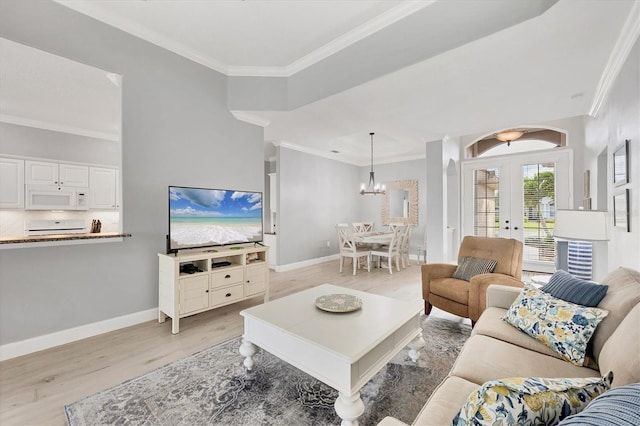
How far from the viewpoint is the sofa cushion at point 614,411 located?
56 centimetres

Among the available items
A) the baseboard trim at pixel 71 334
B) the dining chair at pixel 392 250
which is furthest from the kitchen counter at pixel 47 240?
the dining chair at pixel 392 250

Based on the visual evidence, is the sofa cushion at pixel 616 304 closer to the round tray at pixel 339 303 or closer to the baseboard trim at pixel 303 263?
the round tray at pixel 339 303

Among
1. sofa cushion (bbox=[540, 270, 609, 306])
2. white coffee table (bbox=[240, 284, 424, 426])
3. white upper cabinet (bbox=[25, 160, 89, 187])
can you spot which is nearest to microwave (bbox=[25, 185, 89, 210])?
white upper cabinet (bbox=[25, 160, 89, 187])

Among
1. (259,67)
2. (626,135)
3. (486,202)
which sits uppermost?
(259,67)

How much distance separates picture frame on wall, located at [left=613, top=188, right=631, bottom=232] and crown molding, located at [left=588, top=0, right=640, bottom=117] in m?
1.11

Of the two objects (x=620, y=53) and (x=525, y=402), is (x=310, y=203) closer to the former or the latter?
(x=620, y=53)

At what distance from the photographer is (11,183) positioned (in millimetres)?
4168

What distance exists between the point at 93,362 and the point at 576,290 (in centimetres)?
349

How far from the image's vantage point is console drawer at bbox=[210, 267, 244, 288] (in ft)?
10.1

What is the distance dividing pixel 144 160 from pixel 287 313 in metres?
2.35

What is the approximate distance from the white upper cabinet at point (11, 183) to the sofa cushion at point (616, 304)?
6700 millimetres

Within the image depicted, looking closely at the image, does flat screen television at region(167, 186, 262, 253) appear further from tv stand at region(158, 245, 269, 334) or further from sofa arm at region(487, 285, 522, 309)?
sofa arm at region(487, 285, 522, 309)

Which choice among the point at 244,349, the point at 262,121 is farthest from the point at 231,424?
the point at 262,121

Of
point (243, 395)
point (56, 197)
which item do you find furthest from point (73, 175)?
point (243, 395)
